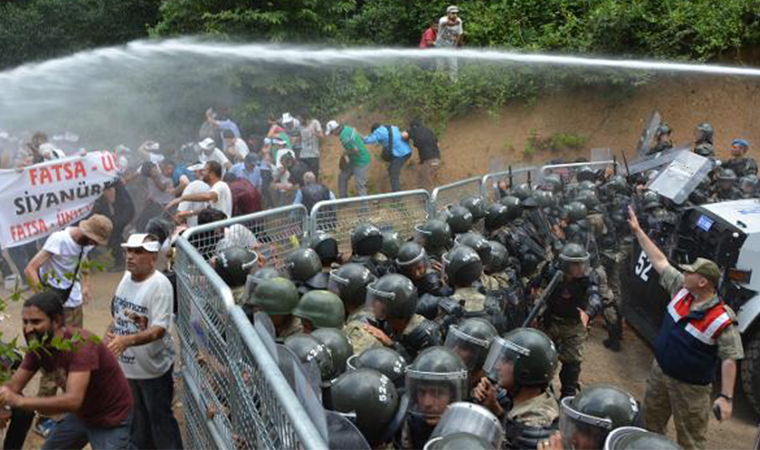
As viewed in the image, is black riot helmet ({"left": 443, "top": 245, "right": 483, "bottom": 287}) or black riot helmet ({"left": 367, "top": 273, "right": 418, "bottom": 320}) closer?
black riot helmet ({"left": 367, "top": 273, "right": 418, "bottom": 320})

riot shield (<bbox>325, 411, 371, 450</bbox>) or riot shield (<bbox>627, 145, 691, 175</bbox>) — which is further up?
riot shield (<bbox>325, 411, 371, 450</bbox>)

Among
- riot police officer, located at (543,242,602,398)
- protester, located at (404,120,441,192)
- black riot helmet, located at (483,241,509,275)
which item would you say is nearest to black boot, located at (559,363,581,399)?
riot police officer, located at (543,242,602,398)

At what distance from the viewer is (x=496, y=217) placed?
320 inches

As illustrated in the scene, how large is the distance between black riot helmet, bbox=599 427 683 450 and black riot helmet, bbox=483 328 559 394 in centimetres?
110

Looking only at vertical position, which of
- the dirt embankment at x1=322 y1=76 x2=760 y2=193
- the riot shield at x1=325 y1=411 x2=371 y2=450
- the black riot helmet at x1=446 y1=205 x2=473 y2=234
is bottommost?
the dirt embankment at x1=322 y1=76 x2=760 y2=193

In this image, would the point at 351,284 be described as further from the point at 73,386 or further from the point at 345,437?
the point at 345,437

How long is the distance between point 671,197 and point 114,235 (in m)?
7.90

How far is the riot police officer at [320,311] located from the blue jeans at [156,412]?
1.16 meters

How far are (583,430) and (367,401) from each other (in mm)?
1022

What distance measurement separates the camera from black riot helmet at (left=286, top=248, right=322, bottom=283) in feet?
20.0

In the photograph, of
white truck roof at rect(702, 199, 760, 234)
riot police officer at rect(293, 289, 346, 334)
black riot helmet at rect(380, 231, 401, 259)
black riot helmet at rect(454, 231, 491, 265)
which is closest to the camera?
riot police officer at rect(293, 289, 346, 334)

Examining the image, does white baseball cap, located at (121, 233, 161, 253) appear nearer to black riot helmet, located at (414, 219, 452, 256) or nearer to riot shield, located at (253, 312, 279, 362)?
riot shield, located at (253, 312, 279, 362)

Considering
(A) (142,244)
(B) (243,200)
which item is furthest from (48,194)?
(A) (142,244)

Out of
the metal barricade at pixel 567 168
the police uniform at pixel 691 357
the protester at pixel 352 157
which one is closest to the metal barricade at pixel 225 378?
→ the police uniform at pixel 691 357
